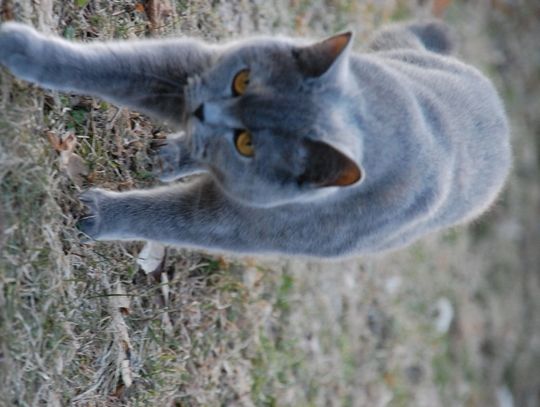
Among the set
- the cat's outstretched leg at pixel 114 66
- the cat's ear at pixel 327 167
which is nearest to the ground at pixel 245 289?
the cat's outstretched leg at pixel 114 66

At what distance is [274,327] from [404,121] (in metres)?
1.55

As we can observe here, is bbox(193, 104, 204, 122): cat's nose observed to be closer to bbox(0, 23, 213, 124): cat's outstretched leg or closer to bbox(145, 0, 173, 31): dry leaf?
bbox(0, 23, 213, 124): cat's outstretched leg

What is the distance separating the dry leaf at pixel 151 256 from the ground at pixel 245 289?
4 cm

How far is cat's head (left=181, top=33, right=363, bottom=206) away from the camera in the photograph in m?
2.60

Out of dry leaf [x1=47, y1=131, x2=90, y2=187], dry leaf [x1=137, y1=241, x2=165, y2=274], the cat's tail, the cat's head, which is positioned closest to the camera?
the cat's head

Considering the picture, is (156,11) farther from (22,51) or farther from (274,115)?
(274,115)

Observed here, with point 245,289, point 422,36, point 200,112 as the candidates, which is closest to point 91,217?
point 200,112

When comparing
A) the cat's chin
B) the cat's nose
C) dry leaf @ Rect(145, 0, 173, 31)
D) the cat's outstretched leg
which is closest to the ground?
Result: dry leaf @ Rect(145, 0, 173, 31)

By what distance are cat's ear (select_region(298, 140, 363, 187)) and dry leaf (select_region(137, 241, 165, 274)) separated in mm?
915

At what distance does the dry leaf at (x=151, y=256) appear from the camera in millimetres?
3272

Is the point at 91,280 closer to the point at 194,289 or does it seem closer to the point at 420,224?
the point at 194,289

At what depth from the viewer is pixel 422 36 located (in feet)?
14.0

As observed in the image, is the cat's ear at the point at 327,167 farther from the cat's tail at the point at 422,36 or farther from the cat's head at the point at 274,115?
the cat's tail at the point at 422,36

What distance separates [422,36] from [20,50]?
2308mm
